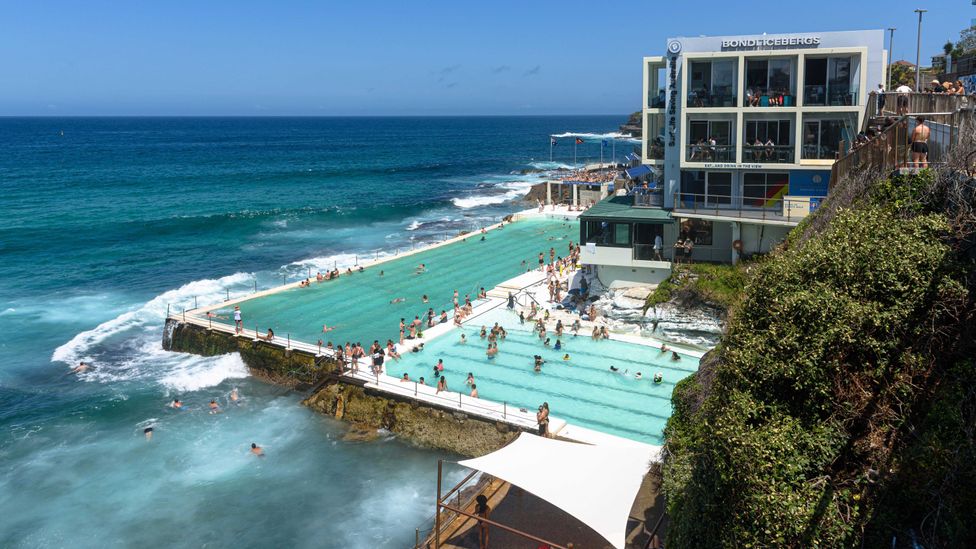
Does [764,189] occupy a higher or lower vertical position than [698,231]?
higher

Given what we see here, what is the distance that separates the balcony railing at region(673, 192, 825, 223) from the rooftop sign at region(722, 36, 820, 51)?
550cm

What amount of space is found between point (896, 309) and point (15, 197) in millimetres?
93295

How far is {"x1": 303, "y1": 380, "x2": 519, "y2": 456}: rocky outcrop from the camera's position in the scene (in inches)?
878

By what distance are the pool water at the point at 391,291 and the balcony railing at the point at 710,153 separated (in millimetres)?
12156

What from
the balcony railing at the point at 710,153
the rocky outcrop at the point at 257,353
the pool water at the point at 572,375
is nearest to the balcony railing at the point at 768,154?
the balcony railing at the point at 710,153

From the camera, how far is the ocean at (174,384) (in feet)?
65.7

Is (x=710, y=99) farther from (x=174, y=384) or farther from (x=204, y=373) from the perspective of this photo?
(x=174, y=384)

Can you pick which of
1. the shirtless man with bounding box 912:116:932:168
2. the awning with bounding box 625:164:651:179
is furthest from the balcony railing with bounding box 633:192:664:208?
the shirtless man with bounding box 912:116:932:168

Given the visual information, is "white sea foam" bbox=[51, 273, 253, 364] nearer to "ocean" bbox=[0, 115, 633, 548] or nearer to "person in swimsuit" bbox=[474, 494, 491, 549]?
"ocean" bbox=[0, 115, 633, 548]

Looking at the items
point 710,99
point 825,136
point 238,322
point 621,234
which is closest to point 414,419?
point 238,322

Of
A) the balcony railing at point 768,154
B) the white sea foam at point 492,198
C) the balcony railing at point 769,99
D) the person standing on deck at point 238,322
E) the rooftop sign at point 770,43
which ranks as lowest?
the person standing on deck at point 238,322

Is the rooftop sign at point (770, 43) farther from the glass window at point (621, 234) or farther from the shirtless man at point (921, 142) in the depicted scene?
the shirtless man at point (921, 142)

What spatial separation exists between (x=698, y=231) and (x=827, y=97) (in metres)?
6.65

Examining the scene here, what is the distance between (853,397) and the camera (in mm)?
9922
